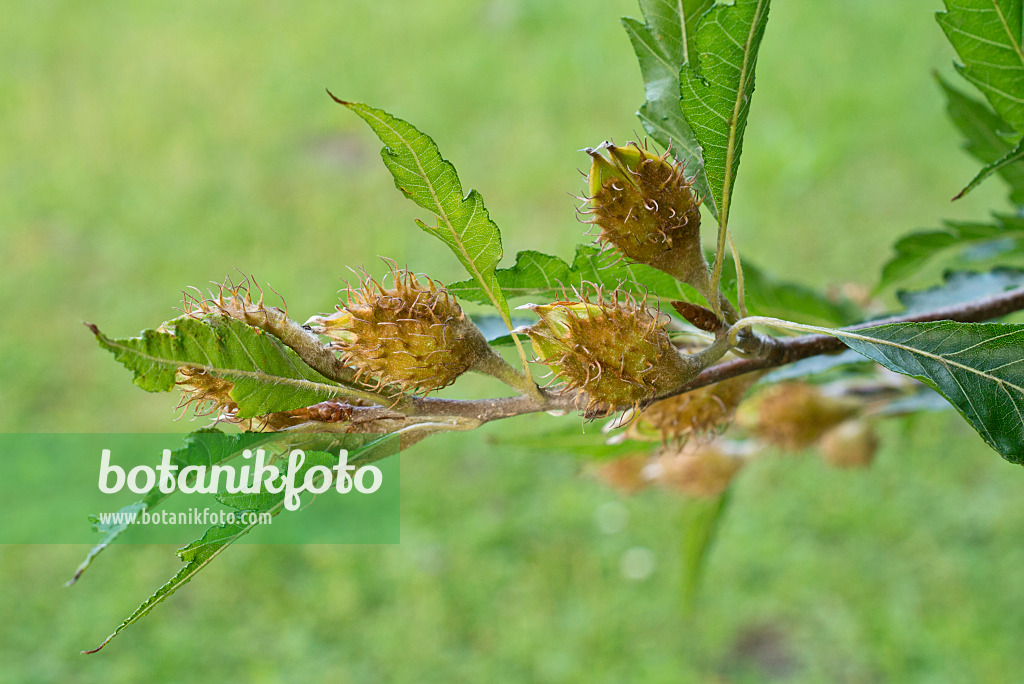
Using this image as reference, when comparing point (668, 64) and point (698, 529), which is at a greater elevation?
point (668, 64)

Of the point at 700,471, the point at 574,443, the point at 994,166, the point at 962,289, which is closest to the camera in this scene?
the point at 994,166

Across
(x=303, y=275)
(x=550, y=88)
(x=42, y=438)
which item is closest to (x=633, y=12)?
(x=550, y=88)

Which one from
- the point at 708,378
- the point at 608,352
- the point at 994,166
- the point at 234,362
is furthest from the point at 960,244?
the point at 234,362

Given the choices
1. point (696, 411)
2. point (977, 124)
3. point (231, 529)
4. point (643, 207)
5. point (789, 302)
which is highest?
point (977, 124)

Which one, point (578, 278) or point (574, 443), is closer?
point (578, 278)

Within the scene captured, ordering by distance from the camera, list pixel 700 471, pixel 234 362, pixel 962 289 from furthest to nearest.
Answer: pixel 700 471
pixel 962 289
pixel 234 362

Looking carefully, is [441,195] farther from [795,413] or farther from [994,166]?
[795,413]
